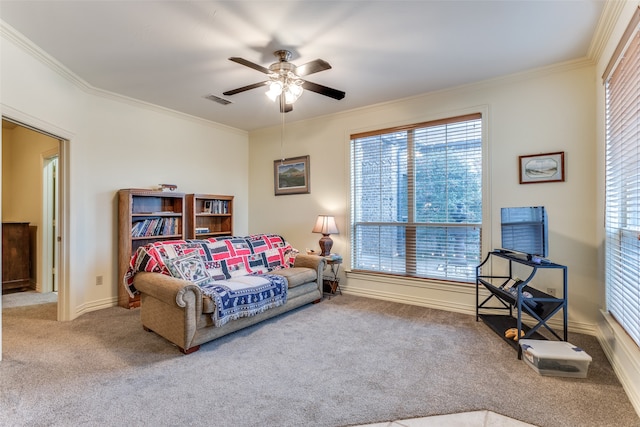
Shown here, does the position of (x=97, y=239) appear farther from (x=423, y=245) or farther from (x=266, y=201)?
(x=423, y=245)

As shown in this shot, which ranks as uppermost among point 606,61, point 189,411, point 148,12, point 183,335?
point 148,12

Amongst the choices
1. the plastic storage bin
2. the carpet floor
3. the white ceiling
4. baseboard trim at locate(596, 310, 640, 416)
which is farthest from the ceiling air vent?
baseboard trim at locate(596, 310, 640, 416)

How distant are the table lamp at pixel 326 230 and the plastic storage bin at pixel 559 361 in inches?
102

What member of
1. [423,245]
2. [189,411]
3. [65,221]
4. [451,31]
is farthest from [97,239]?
[451,31]

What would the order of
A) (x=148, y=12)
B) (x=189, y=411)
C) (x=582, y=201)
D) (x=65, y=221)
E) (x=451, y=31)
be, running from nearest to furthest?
(x=189, y=411) → (x=148, y=12) → (x=451, y=31) → (x=582, y=201) → (x=65, y=221)

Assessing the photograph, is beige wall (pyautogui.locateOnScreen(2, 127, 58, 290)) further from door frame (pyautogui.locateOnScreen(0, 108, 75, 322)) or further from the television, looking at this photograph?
the television

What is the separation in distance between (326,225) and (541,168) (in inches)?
100

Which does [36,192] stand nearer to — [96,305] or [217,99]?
[96,305]

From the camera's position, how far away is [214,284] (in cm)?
307

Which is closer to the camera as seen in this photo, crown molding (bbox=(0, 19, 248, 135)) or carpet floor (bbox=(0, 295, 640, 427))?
carpet floor (bbox=(0, 295, 640, 427))

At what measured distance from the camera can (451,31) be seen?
8.33ft

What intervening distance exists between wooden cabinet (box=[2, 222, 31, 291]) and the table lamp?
14.0 ft

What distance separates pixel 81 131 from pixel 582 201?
17.5ft

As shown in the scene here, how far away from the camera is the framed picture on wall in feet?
10.2
